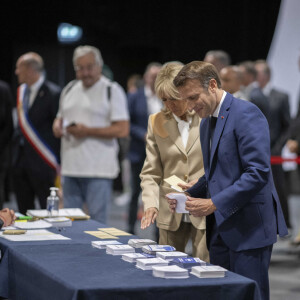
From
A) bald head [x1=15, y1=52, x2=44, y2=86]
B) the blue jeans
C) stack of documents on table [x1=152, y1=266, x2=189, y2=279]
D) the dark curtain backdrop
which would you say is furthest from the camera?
the dark curtain backdrop

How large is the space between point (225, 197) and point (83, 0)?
328 inches

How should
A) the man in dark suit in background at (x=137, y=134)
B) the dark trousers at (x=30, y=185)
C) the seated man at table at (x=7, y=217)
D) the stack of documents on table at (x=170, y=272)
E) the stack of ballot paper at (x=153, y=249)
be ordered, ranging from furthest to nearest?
the man in dark suit in background at (x=137, y=134), the dark trousers at (x=30, y=185), the seated man at table at (x=7, y=217), the stack of ballot paper at (x=153, y=249), the stack of documents on table at (x=170, y=272)

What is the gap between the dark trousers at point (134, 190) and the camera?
6555 mm

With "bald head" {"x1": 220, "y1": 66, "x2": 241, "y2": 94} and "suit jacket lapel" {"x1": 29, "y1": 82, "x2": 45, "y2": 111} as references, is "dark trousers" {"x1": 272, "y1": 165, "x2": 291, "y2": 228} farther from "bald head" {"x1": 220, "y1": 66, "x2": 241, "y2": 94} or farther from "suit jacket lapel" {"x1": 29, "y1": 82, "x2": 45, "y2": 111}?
"suit jacket lapel" {"x1": 29, "y1": 82, "x2": 45, "y2": 111}

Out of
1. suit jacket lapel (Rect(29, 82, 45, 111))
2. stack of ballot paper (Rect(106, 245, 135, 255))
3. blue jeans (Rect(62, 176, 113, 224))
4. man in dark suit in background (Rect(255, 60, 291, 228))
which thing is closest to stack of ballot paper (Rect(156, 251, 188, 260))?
stack of ballot paper (Rect(106, 245, 135, 255))

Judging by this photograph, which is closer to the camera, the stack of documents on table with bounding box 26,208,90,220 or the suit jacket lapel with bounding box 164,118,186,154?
the suit jacket lapel with bounding box 164,118,186,154

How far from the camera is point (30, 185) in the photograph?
579cm

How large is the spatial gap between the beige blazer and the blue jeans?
1.75 metres

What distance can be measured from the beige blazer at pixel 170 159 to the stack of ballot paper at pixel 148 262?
77 cm

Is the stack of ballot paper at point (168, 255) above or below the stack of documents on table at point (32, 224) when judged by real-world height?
above

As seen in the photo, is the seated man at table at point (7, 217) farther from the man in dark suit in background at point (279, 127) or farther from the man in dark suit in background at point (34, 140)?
the man in dark suit in background at point (279, 127)

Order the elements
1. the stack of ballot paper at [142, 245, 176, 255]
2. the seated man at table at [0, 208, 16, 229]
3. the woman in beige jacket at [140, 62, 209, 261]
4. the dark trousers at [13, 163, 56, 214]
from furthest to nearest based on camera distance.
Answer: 1. the dark trousers at [13, 163, 56, 214]
2. the seated man at table at [0, 208, 16, 229]
3. the woman in beige jacket at [140, 62, 209, 261]
4. the stack of ballot paper at [142, 245, 176, 255]

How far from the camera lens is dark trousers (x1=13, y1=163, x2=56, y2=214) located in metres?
5.71

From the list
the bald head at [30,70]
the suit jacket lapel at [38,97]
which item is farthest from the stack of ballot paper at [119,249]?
the bald head at [30,70]
